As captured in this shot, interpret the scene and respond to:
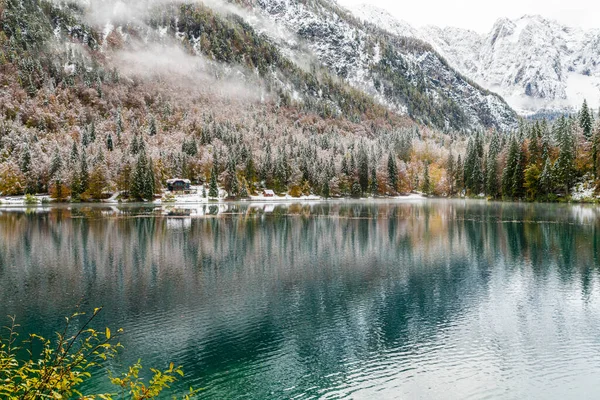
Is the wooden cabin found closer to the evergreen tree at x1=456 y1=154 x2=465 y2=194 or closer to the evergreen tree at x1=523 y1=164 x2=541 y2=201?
the evergreen tree at x1=456 y1=154 x2=465 y2=194

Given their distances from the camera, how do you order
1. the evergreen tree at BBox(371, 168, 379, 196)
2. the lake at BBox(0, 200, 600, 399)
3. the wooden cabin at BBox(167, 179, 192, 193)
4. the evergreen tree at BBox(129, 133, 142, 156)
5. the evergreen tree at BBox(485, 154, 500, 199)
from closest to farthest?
the lake at BBox(0, 200, 600, 399)
the evergreen tree at BBox(485, 154, 500, 199)
the wooden cabin at BBox(167, 179, 192, 193)
the evergreen tree at BBox(129, 133, 142, 156)
the evergreen tree at BBox(371, 168, 379, 196)

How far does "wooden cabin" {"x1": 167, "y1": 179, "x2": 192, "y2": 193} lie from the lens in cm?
17988

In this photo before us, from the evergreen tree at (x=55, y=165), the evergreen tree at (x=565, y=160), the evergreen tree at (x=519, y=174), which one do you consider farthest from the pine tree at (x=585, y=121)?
the evergreen tree at (x=55, y=165)

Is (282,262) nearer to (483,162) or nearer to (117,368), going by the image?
(117,368)

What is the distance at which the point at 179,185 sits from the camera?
180 m

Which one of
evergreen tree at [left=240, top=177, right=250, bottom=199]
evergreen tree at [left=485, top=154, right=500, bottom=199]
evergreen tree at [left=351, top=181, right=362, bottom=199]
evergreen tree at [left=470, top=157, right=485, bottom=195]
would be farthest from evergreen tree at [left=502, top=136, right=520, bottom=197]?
evergreen tree at [left=240, top=177, right=250, bottom=199]

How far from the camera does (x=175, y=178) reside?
189 meters

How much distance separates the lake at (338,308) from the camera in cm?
1988

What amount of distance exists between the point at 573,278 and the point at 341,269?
18.7 m

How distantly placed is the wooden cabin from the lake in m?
122

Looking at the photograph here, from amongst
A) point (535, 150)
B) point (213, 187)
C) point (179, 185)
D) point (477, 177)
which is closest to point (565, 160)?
point (535, 150)

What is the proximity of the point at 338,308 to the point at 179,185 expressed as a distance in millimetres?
159727

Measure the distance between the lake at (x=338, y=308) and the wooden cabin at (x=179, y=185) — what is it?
12250cm

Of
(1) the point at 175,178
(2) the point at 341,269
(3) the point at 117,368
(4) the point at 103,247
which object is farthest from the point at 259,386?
(1) the point at 175,178
